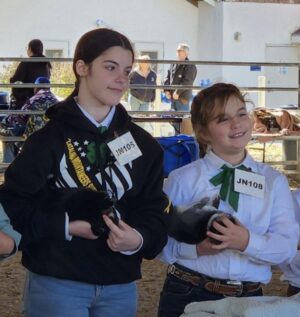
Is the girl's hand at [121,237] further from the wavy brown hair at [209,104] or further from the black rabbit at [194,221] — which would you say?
the wavy brown hair at [209,104]

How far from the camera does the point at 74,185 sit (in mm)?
2215

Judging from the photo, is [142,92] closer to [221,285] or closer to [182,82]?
[182,82]

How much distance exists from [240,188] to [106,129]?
19.9 inches

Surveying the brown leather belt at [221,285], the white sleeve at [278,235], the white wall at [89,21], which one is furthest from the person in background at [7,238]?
the white wall at [89,21]

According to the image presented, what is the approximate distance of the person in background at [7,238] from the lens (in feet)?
6.48

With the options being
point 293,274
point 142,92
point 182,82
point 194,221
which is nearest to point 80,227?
point 194,221

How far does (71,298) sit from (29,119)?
5.43m

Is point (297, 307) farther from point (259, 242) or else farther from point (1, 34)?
point (1, 34)

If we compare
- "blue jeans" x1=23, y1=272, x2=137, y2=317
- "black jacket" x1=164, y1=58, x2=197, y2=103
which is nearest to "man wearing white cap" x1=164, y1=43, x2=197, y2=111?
"black jacket" x1=164, y1=58, x2=197, y2=103

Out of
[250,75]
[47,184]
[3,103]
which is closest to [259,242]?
[47,184]

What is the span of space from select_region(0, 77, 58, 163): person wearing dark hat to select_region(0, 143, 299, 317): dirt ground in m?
2.37

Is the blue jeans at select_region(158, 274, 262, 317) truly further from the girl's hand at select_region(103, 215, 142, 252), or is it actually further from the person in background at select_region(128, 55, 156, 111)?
the person in background at select_region(128, 55, 156, 111)

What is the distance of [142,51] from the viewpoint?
67.8 feet

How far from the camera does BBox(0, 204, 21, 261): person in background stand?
198 centimetres
